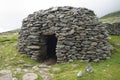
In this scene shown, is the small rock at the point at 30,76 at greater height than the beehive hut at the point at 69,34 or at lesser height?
lesser

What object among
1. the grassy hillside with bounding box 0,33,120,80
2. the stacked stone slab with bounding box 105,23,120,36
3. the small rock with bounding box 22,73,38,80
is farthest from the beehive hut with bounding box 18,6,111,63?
the stacked stone slab with bounding box 105,23,120,36

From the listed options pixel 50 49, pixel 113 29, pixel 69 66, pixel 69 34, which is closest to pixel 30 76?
pixel 69 66

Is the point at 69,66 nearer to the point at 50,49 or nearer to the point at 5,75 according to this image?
the point at 5,75

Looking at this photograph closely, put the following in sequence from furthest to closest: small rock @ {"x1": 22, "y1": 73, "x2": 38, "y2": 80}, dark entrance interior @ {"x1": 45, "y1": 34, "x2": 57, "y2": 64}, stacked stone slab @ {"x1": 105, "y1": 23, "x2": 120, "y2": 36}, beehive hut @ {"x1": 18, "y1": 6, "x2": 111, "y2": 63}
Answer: stacked stone slab @ {"x1": 105, "y1": 23, "x2": 120, "y2": 36}, dark entrance interior @ {"x1": 45, "y1": 34, "x2": 57, "y2": 64}, beehive hut @ {"x1": 18, "y1": 6, "x2": 111, "y2": 63}, small rock @ {"x1": 22, "y1": 73, "x2": 38, "y2": 80}

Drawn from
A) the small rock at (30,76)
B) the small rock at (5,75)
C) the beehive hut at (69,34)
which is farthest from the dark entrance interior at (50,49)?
the small rock at (5,75)

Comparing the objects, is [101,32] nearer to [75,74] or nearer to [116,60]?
[116,60]

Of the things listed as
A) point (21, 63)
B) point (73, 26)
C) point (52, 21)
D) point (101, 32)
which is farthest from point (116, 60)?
point (21, 63)

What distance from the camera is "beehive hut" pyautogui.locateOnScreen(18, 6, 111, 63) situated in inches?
926

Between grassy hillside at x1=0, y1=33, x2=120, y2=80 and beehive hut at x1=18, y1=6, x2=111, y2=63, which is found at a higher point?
beehive hut at x1=18, y1=6, x2=111, y2=63

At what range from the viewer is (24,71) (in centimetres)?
2202

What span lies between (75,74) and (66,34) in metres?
4.81

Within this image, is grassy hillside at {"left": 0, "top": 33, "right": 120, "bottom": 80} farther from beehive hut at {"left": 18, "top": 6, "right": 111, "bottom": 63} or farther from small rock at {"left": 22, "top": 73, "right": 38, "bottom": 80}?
beehive hut at {"left": 18, "top": 6, "right": 111, "bottom": 63}

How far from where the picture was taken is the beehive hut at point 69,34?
2353cm

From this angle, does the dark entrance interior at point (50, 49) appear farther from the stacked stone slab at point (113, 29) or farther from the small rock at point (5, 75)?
the stacked stone slab at point (113, 29)
